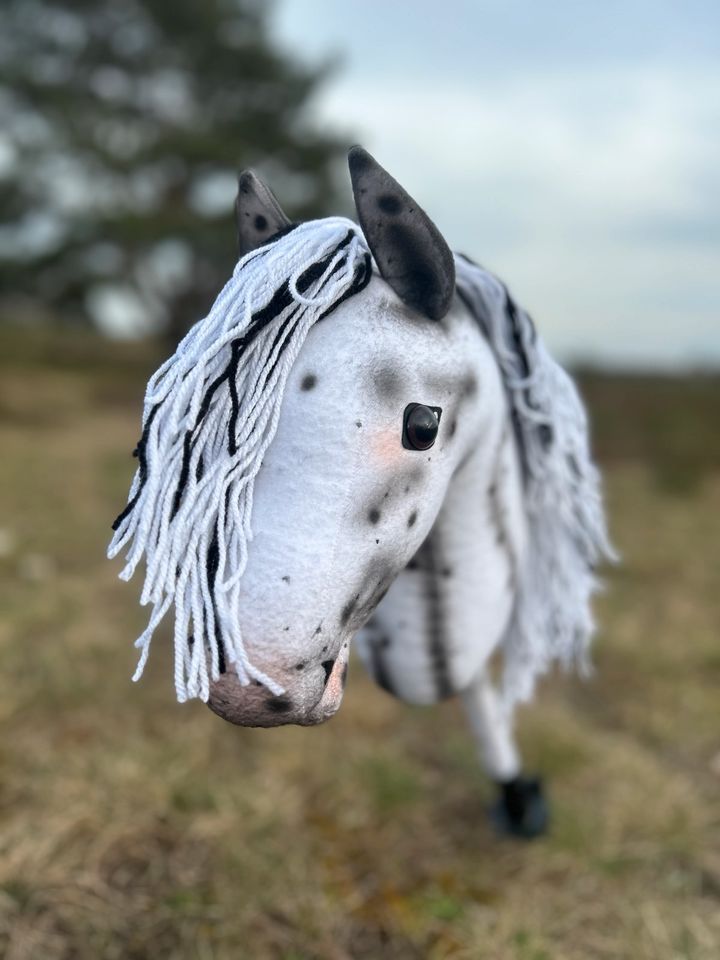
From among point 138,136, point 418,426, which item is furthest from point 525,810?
point 138,136

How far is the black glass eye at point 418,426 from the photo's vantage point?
1.05 m

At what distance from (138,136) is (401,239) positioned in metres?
10.3

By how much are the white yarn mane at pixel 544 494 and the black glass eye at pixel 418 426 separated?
0.35m

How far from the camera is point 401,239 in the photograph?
3.28 feet

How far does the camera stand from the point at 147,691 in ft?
9.99

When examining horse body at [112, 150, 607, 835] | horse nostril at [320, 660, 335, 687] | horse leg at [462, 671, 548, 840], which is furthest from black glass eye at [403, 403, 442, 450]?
horse leg at [462, 671, 548, 840]

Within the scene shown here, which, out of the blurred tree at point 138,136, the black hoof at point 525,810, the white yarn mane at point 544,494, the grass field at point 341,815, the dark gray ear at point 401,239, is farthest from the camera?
the blurred tree at point 138,136

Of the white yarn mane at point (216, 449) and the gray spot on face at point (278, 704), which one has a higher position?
the white yarn mane at point (216, 449)

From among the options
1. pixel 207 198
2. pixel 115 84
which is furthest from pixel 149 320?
pixel 115 84

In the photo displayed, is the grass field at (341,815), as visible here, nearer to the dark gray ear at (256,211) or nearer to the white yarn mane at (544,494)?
the white yarn mane at (544,494)

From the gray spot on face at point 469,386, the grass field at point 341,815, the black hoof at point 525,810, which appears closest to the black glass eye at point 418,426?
the gray spot on face at point 469,386

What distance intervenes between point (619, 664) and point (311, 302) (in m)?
2.90

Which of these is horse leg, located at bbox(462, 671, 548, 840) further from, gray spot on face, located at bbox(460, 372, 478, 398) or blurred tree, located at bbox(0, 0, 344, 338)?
blurred tree, located at bbox(0, 0, 344, 338)

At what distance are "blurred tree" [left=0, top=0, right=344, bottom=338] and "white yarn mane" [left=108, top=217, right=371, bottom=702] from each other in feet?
28.1
